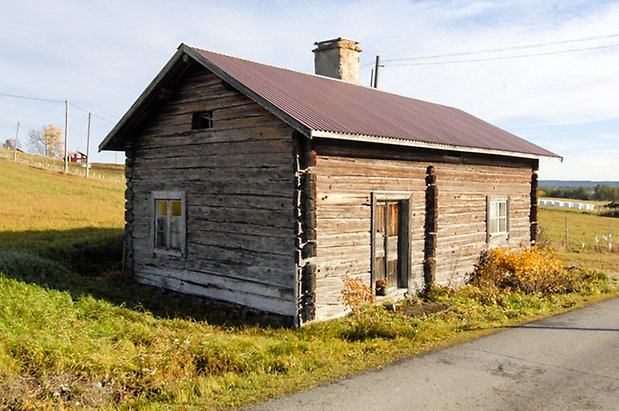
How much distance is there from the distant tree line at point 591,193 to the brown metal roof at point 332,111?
250 feet

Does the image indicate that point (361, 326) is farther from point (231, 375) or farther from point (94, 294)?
point (94, 294)

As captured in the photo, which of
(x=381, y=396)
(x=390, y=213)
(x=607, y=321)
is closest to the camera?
(x=381, y=396)

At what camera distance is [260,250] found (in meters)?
10.8

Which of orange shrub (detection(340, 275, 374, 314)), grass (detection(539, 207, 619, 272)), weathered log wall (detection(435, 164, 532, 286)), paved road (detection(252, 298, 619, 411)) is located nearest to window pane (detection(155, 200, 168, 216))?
orange shrub (detection(340, 275, 374, 314))

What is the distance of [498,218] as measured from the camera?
15906mm

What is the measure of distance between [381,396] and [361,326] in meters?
3.13

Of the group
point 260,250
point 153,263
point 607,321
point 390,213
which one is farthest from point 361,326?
point 153,263

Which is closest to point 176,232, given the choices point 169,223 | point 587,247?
point 169,223

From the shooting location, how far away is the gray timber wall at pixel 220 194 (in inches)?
412

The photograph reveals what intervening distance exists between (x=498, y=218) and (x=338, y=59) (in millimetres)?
6916

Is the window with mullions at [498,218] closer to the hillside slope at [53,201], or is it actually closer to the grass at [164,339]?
the grass at [164,339]

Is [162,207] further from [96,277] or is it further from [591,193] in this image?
[591,193]

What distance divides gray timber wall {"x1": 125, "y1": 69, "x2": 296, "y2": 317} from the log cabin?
0.03m

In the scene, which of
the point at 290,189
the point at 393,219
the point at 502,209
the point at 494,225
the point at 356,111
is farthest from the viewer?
the point at 502,209
